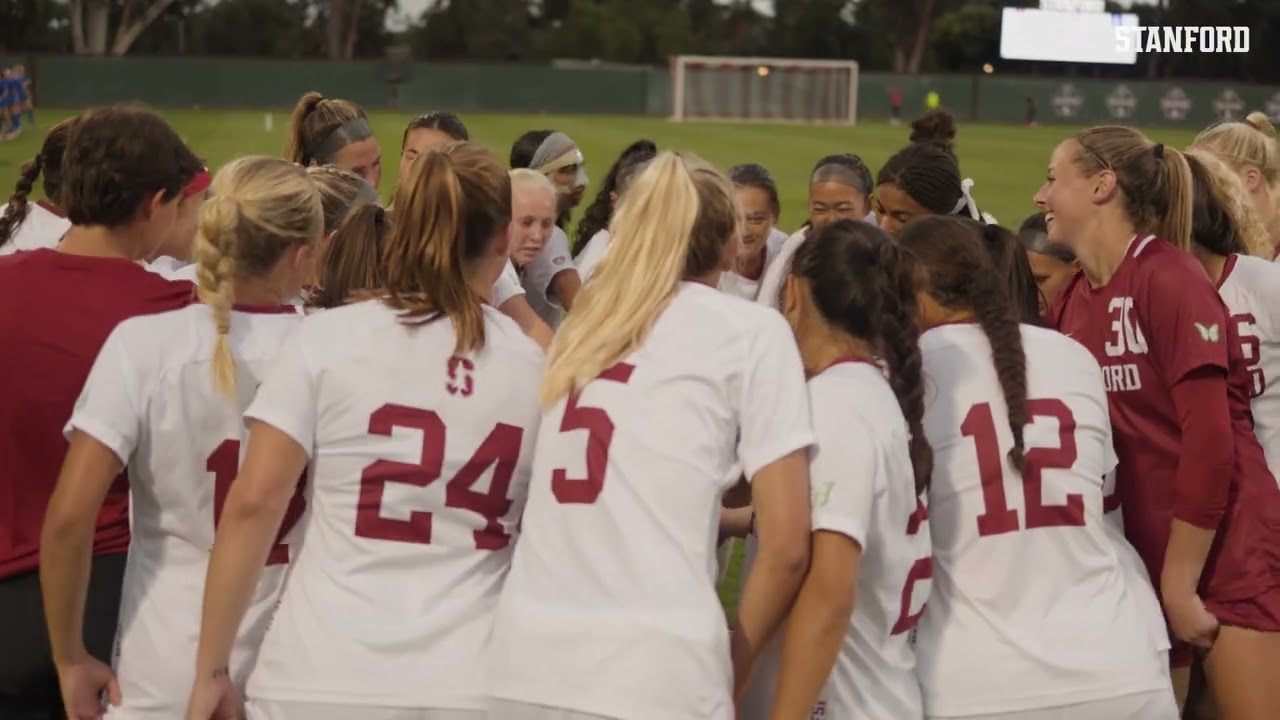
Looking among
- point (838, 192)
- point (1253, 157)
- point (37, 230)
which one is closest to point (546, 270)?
point (838, 192)

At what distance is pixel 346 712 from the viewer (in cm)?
296

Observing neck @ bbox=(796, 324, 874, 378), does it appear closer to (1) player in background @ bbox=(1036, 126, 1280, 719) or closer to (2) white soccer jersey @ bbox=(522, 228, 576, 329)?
(1) player in background @ bbox=(1036, 126, 1280, 719)

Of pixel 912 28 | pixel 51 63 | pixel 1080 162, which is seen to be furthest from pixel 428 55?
pixel 1080 162

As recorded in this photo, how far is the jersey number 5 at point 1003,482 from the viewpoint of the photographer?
3.26 metres

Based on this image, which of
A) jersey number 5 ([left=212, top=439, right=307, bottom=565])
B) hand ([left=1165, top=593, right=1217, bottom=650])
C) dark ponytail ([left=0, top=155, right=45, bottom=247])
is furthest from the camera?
dark ponytail ([left=0, top=155, right=45, bottom=247])

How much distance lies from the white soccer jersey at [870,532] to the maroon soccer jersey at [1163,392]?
924 millimetres

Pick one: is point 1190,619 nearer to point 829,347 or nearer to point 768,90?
point 829,347

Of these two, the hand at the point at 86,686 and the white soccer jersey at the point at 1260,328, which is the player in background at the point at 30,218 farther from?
the white soccer jersey at the point at 1260,328

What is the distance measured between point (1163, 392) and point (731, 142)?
3732 cm

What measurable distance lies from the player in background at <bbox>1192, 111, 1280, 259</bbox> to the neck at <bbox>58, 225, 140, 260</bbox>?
3461 millimetres

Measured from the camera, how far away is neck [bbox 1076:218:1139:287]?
3.95 m

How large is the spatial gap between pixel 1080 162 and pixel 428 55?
276ft

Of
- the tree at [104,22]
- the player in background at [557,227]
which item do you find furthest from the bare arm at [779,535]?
the tree at [104,22]

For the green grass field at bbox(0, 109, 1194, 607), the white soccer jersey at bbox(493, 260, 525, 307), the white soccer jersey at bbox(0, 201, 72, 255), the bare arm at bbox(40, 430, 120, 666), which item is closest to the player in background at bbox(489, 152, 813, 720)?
the bare arm at bbox(40, 430, 120, 666)
